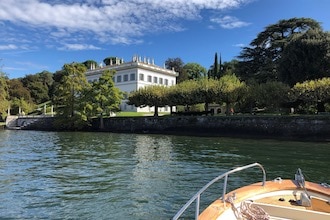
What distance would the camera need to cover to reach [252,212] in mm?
4352

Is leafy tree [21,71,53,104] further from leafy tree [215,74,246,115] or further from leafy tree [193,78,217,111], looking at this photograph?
leafy tree [215,74,246,115]

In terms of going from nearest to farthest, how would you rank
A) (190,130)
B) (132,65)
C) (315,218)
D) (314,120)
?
(315,218) < (314,120) < (190,130) < (132,65)

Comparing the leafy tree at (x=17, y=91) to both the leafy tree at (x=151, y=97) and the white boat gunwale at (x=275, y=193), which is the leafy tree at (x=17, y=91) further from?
the white boat gunwale at (x=275, y=193)

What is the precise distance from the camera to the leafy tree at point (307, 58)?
40594mm

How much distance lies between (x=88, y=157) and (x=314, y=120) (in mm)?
24170

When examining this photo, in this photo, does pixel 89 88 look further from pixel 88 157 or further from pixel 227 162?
pixel 227 162

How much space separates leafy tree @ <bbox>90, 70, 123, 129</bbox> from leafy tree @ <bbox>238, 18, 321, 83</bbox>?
868 inches

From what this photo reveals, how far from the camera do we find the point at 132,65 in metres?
Answer: 69.8

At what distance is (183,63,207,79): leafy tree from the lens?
9381cm

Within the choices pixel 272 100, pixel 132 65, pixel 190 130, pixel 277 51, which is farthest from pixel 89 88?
pixel 277 51

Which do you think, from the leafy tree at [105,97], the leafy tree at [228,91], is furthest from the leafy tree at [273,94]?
the leafy tree at [105,97]

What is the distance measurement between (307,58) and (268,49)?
1160cm

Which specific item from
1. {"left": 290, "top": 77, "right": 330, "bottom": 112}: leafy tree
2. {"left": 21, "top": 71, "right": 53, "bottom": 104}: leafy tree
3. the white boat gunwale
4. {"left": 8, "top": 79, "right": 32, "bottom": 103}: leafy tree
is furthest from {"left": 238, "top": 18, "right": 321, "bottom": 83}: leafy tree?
{"left": 21, "top": 71, "right": 53, "bottom": 104}: leafy tree

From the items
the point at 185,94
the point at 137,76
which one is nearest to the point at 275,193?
the point at 185,94
